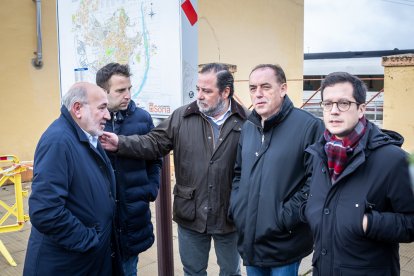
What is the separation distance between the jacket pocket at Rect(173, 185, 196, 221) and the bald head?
0.78 m

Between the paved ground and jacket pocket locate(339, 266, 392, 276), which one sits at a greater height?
jacket pocket locate(339, 266, 392, 276)

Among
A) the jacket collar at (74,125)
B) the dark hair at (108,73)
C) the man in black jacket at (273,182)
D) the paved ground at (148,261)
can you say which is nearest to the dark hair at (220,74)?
the man in black jacket at (273,182)

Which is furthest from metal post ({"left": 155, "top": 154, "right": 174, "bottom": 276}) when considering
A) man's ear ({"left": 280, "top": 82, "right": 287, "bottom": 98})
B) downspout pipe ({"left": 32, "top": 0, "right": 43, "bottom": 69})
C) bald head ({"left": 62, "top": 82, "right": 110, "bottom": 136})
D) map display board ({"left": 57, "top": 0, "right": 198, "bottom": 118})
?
downspout pipe ({"left": 32, "top": 0, "right": 43, "bottom": 69})

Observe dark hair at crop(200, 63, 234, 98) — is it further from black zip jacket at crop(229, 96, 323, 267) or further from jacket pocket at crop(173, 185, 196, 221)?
jacket pocket at crop(173, 185, 196, 221)

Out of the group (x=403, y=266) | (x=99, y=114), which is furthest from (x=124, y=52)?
(x=403, y=266)

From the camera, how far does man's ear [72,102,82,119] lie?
7.57ft

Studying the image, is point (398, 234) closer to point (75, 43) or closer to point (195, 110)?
point (195, 110)

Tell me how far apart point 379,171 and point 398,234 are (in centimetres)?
29

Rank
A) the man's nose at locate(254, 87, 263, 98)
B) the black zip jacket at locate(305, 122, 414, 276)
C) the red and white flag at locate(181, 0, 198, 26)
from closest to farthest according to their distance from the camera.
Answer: the black zip jacket at locate(305, 122, 414, 276) < the man's nose at locate(254, 87, 263, 98) < the red and white flag at locate(181, 0, 198, 26)

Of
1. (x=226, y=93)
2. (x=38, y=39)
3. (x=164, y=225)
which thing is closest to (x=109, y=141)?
(x=226, y=93)

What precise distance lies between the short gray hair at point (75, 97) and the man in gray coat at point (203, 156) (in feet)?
1.36

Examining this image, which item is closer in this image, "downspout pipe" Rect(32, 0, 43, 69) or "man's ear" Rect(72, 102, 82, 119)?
"man's ear" Rect(72, 102, 82, 119)

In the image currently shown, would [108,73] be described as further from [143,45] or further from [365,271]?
[365,271]

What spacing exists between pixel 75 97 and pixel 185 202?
1.05m
